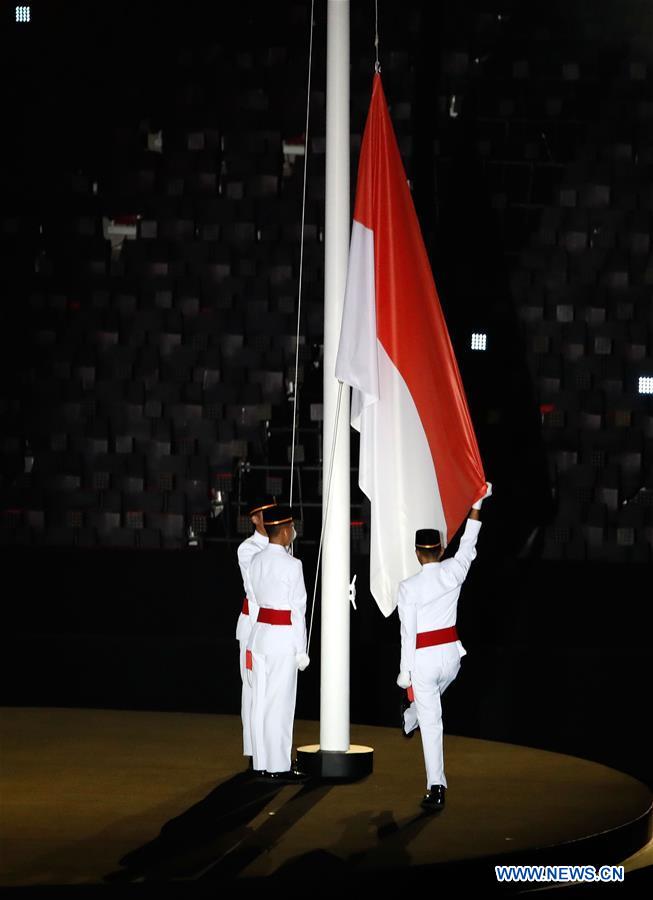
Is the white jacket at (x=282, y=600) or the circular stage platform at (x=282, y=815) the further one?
the white jacket at (x=282, y=600)

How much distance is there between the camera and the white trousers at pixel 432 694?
5.95 meters

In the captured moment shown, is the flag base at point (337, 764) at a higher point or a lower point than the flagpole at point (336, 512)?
lower

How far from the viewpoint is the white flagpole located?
21.2ft

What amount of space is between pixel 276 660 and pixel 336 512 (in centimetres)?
72

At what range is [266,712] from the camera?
646cm

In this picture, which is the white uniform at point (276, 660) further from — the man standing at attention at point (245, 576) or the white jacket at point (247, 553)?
the white jacket at point (247, 553)

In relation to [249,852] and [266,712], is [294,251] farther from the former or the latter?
[249,852]

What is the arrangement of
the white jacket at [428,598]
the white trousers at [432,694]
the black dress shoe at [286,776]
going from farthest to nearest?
the black dress shoe at [286,776]
the white jacket at [428,598]
the white trousers at [432,694]

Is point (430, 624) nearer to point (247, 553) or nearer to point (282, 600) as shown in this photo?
point (282, 600)

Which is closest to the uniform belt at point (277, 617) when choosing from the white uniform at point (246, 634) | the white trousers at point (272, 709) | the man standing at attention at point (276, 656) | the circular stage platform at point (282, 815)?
the man standing at attention at point (276, 656)

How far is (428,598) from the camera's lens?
609 cm

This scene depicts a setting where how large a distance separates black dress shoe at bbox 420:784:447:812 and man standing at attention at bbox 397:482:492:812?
0.10 m

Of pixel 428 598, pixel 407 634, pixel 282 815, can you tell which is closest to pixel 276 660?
pixel 407 634

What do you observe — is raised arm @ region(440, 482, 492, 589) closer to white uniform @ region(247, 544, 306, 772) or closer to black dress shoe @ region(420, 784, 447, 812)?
white uniform @ region(247, 544, 306, 772)
